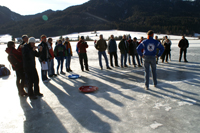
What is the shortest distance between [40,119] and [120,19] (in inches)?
6491

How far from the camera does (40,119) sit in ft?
11.9

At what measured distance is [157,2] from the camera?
193 meters

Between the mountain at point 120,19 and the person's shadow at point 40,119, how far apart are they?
92617 millimetres

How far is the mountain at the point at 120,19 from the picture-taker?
344 ft

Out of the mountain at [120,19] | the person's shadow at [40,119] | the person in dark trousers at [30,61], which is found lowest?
the person's shadow at [40,119]

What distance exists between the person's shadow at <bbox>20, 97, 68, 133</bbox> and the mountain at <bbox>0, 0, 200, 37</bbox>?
92617 mm

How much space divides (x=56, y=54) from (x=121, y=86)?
4187 mm

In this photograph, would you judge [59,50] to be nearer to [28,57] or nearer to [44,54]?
[44,54]

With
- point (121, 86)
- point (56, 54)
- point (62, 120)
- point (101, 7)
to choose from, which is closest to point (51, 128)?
point (62, 120)

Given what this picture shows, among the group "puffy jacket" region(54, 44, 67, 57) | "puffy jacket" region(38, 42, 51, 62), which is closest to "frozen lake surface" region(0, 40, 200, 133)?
"puffy jacket" region(38, 42, 51, 62)

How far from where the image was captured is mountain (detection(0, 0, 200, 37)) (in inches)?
4124

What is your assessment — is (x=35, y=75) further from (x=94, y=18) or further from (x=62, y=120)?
(x=94, y=18)

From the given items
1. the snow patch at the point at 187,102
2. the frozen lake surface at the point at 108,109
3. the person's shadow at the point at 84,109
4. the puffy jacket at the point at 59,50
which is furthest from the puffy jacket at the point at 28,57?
the snow patch at the point at 187,102

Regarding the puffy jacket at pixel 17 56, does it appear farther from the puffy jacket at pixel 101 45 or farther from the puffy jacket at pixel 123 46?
the puffy jacket at pixel 123 46
